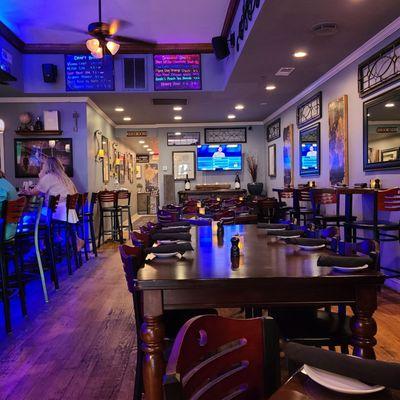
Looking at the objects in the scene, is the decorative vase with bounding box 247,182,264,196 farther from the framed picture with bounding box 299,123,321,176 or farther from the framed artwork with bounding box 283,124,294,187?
the framed picture with bounding box 299,123,321,176

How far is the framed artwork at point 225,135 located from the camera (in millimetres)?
10984

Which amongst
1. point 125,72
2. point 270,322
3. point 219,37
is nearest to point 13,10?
point 125,72

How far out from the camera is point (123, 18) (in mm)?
5980

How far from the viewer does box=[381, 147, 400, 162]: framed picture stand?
441cm

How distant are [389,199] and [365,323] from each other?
2.76 metres

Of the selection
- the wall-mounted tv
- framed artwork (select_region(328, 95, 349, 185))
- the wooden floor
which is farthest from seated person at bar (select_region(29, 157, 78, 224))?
framed artwork (select_region(328, 95, 349, 185))

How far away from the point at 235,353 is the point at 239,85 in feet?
21.2

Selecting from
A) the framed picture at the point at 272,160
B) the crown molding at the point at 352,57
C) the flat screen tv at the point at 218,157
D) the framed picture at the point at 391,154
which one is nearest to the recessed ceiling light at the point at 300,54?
the crown molding at the point at 352,57

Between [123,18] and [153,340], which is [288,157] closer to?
[123,18]

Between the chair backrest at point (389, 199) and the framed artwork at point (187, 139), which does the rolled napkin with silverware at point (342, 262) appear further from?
the framed artwork at point (187, 139)

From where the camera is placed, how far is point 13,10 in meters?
5.70

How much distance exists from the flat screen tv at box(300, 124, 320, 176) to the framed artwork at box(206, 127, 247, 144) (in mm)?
3278

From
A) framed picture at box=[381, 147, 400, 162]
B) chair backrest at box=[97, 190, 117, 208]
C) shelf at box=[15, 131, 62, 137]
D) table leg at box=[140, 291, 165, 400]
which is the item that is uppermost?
shelf at box=[15, 131, 62, 137]

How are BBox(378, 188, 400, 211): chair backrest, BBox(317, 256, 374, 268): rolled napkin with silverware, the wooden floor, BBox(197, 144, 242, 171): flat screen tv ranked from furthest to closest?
BBox(197, 144, 242, 171): flat screen tv < BBox(378, 188, 400, 211): chair backrest < the wooden floor < BBox(317, 256, 374, 268): rolled napkin with silverware
